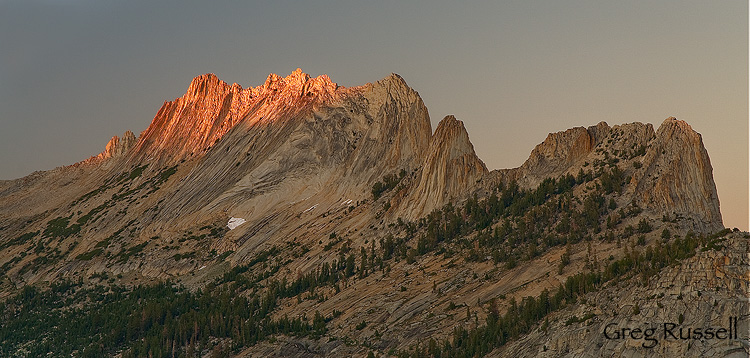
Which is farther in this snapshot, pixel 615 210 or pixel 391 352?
pixel 615 210

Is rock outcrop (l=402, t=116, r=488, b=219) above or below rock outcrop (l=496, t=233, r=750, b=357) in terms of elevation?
above

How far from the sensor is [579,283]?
127750 mm

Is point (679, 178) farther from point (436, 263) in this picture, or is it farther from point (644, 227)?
point (436, 263)

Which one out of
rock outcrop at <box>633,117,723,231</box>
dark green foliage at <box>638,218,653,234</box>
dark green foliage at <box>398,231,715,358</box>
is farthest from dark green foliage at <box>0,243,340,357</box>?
rock outcrop at <box>633,117,723,231</box>

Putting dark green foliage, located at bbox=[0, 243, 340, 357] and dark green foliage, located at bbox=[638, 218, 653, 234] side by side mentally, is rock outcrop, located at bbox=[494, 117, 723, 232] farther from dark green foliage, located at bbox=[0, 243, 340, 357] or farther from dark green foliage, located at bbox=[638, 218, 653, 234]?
dark green foliage, located at bbox=[0, 243, 340, 357]

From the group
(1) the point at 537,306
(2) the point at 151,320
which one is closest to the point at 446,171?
(2) the point at 151,320

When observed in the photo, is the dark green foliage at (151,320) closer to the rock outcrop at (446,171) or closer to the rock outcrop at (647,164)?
the rock outcrop at (446,171)

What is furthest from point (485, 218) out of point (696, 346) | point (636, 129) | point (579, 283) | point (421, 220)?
point (696, 346)

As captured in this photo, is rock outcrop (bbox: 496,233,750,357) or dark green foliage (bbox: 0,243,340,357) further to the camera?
dark green foliage (bbox: 0,243,340,357)

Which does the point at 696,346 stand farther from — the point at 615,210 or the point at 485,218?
the point at 485,218

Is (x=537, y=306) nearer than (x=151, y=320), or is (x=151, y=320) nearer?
(x=537, y=306)

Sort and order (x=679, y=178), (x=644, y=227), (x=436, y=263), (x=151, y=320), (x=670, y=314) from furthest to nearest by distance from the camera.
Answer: (x=151, y=320) < (x=436, y=263) < (x=679, y=178) < (x=644, y=227) < (x=670, y=314)

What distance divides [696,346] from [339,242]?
8314 cm

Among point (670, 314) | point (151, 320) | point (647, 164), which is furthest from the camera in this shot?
point (151, 320)
